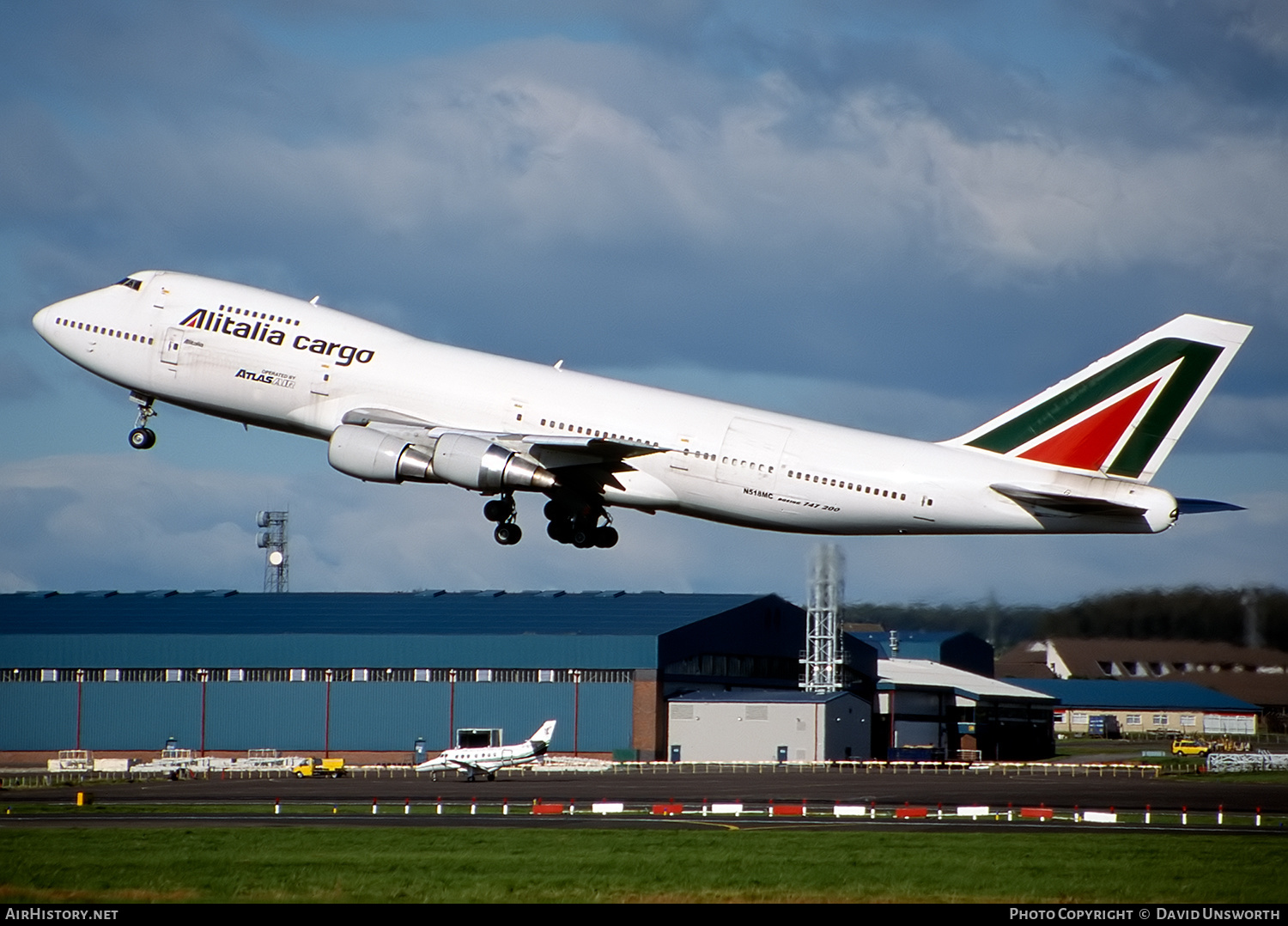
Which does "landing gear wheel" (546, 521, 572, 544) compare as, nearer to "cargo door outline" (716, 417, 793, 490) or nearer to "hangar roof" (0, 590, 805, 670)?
"cargo door outline" (716, 417, 793, 490)

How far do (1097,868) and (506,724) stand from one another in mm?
59394

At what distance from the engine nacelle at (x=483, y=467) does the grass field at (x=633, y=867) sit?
31.1 feet

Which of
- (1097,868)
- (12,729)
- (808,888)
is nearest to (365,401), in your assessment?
(808,888)

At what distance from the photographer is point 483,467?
149ft

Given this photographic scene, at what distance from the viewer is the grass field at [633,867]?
1395 inches

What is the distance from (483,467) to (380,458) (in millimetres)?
3195

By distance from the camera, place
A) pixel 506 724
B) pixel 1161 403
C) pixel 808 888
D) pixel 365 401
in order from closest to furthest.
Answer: pixel 808 888
pixel 1161 403
pixel 365 401
pixel 506 724

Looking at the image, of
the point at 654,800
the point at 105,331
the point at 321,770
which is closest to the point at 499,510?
the point at 105,331

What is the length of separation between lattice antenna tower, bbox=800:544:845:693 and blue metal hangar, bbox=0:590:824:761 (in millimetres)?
4155

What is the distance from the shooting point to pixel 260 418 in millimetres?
50375

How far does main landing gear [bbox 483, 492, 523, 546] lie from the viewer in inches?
1886

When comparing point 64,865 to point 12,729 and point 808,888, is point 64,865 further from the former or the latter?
point 12,729

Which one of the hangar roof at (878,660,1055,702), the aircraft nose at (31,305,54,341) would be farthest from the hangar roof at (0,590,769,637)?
the aircraft nose at (31,305,54,341)

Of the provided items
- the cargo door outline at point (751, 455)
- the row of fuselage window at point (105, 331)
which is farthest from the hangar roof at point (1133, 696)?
the row of fuselage window at point (105, 331)
